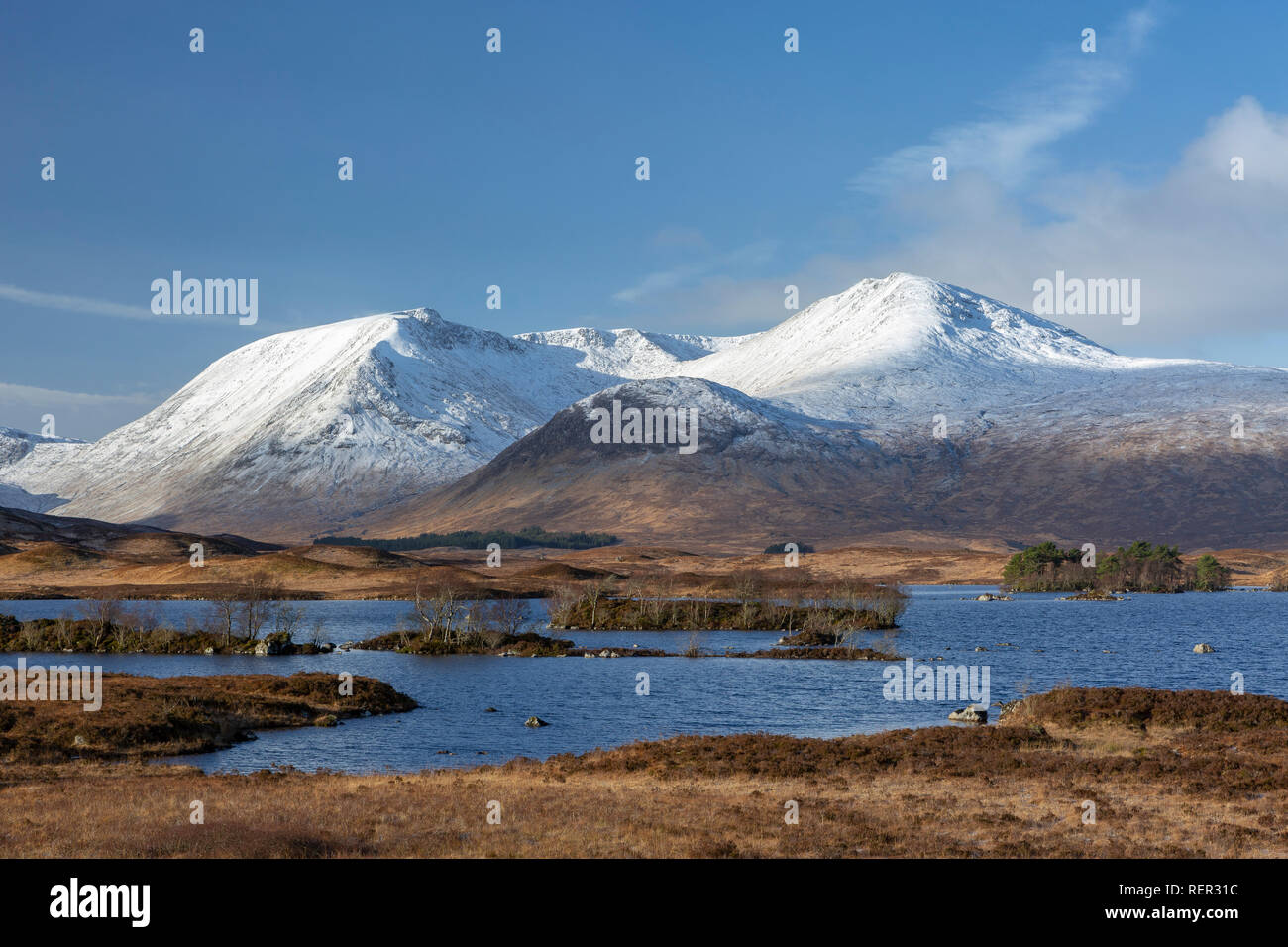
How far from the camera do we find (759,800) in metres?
39.3

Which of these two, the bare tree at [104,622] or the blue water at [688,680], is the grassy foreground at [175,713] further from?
the bare tree at [104,622]

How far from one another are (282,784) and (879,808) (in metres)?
22.9

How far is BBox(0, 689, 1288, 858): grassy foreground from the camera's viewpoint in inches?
1171

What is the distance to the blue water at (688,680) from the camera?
6144 cm

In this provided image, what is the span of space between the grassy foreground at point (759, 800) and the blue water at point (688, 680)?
9265 mm

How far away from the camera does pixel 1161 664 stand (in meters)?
99.5

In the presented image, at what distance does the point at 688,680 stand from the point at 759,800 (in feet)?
177

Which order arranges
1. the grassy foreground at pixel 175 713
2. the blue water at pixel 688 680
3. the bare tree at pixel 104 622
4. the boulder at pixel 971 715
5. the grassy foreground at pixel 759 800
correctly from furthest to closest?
the bare tree at pixel 104 622, the boulder at pixel 971 715, the blue water at pixel 688 680, the grassy foreground at pixel 175 713, the grassy foreground at pixel 759 800

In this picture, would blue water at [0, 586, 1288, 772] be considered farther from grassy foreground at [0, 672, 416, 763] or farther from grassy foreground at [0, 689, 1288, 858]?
grassy foreground at [0, 689, 1288, 858]

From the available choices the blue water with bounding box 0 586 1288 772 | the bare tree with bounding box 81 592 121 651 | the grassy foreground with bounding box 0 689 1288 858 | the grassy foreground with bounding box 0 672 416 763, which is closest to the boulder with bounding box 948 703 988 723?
the blue water with bounding box 0 586 1288 772

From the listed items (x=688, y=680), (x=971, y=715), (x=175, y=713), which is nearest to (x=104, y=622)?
(x=175, y=713)

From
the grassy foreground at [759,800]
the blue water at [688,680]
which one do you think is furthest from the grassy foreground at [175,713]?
the grassy foreground at [759,800]
